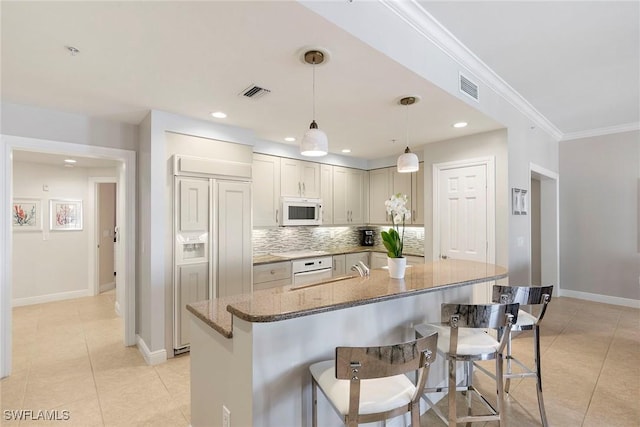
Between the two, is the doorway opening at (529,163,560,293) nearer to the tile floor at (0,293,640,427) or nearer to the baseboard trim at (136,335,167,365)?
the tile floor at (0,293,640,427)

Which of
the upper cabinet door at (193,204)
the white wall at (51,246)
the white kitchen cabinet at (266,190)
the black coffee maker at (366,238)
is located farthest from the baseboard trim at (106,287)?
the black coffee maker at (366,238)

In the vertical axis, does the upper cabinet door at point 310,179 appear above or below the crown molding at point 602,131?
below

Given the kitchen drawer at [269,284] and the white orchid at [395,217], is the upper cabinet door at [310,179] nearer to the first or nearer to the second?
the kitchen drawer at [269,284]

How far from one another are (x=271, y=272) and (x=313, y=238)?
1.37 meters

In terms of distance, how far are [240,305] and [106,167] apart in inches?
223

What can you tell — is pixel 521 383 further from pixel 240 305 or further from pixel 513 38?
pixel 513 38

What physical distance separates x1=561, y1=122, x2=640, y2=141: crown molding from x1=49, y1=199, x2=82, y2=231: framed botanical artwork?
343 inches

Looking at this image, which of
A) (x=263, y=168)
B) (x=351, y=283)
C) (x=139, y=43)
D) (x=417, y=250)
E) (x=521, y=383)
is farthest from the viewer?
(x=417, y=250)

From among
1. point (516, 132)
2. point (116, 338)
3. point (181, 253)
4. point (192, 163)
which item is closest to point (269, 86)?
point (192, 163)

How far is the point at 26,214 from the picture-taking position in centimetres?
515

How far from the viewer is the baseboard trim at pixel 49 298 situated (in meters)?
4.98

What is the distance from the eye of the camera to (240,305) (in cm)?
152

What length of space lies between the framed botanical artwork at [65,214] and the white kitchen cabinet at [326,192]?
4.46m

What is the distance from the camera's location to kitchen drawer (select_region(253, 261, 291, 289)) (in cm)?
385
